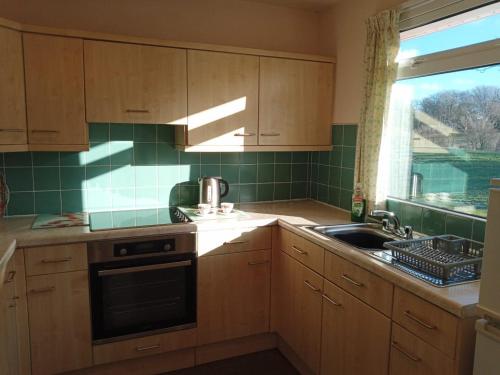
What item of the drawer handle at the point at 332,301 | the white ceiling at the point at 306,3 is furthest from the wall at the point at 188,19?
the drawer handle at the point at 332,301

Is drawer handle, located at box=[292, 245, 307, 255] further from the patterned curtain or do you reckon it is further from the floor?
the floor

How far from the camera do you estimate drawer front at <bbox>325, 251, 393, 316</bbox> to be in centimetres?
168

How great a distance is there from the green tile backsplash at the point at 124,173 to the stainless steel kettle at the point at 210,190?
0.18 m

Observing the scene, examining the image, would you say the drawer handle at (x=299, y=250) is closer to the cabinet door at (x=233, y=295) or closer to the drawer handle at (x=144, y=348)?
the cabinet door at (x=233, y=295)

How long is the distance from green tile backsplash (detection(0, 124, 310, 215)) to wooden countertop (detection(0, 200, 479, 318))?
18cm

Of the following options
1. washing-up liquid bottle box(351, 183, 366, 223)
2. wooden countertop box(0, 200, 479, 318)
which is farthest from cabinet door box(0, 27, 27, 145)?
washing-up liquid bottle box(351, 183, 366, 223)

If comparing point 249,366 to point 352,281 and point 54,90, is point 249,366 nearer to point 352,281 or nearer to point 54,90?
point 352,281

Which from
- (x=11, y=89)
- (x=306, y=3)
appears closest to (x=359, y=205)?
(x=306, y=3)

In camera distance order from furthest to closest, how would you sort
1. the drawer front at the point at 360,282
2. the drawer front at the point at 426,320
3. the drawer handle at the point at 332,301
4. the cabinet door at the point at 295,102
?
1. the cabinet door at the point at 295,102
2. the drawer handle at the point at 332,301
3. the drawer front at the point at 360,282
4. the drawer front at the point at 426,320

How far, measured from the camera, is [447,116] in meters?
2.15

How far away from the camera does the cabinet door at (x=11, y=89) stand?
6.73 feet

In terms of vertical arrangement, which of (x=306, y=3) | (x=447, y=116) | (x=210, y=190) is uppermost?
(x=306, y=3)

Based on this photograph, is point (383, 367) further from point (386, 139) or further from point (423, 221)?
point (386, 139)

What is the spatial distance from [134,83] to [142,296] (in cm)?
128
